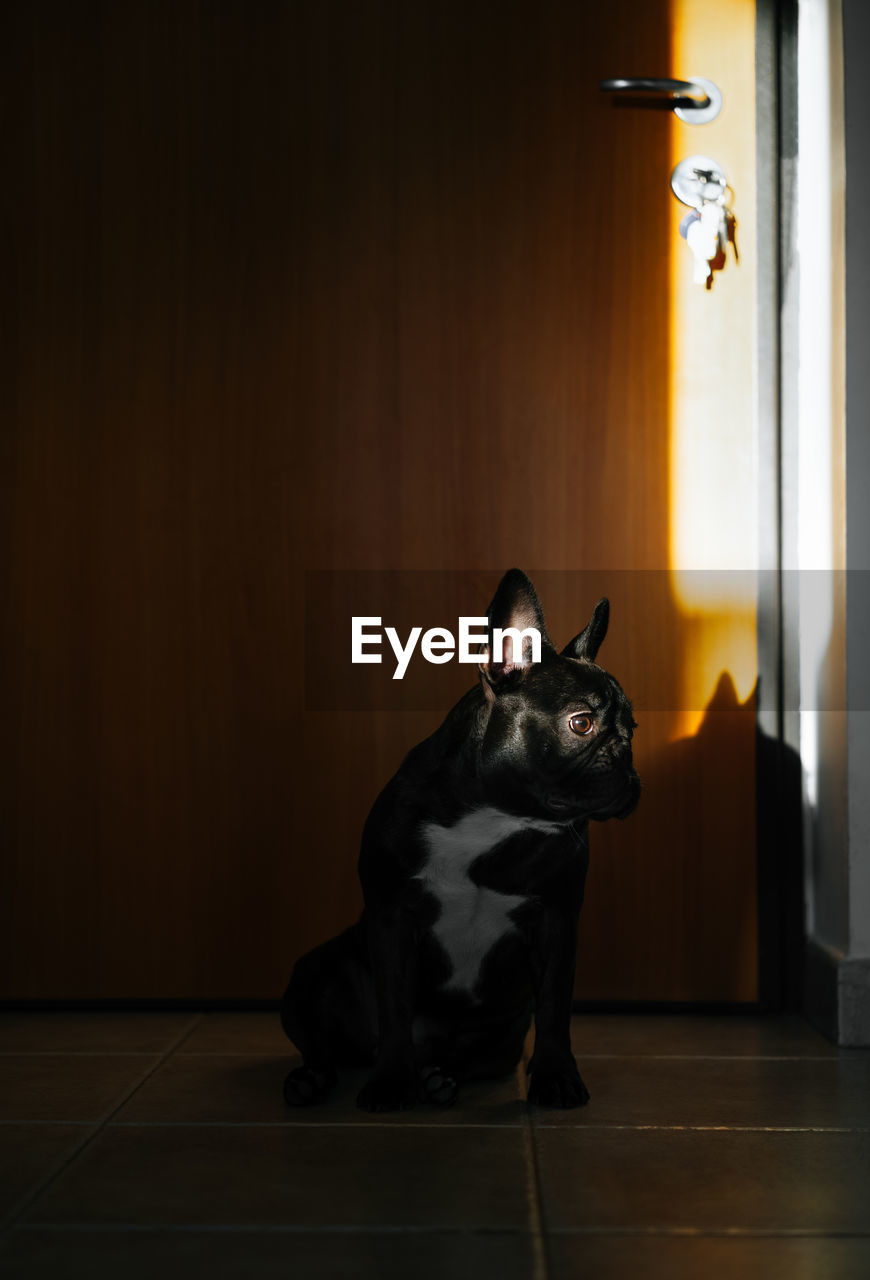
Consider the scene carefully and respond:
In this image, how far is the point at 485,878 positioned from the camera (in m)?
1.64

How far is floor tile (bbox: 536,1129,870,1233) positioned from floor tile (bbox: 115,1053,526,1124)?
14cm

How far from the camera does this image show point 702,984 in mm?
2203

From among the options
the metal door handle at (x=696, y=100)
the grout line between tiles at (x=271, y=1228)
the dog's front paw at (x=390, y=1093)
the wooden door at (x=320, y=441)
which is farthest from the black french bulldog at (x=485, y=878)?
the metal door handle at (x=696, y=100)

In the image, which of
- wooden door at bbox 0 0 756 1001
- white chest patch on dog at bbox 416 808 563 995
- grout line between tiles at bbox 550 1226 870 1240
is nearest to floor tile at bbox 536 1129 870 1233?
grout line between tiles at bbox 550 1226 870 1240

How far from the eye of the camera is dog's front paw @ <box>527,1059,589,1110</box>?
64.1 inches

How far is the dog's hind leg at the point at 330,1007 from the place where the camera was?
1702 mm

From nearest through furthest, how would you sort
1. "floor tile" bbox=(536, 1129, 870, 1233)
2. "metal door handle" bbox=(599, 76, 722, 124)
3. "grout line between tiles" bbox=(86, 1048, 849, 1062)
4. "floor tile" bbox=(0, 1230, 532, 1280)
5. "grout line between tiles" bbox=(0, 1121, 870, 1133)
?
"floor tile" bbox=(0, 1230, 532, 1280) → "floor tile" bbox=(536, 1129, 870, 1233) → "grout line between tiles" bbox=(0, 1121, 870, 1133) → "grout line between tiles" bbox=(86, 1048, 849, 1062) → "metal door handle" bbox=(599, 76, 722, 124)

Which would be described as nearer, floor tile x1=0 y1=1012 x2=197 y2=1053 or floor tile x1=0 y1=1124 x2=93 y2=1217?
floor tile x1=0 y1=1124 x2=93 y2=1217

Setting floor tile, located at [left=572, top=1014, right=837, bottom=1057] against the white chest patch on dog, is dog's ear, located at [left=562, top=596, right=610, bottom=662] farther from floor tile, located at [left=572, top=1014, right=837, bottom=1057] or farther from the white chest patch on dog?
floor tile, located at [left=572, top=1014, right=837, bottom=1057]

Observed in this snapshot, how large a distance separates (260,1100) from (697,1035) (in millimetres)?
775

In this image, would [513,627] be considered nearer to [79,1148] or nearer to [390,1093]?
[390,1093]

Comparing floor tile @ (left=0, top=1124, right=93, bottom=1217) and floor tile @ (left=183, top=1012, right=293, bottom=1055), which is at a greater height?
floor tile @ (left=0, top=1124, right=93, bottom=1217)

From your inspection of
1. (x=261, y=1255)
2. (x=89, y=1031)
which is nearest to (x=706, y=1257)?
(x=261, y=1255)

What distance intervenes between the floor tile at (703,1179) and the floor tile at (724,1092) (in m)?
0.06
